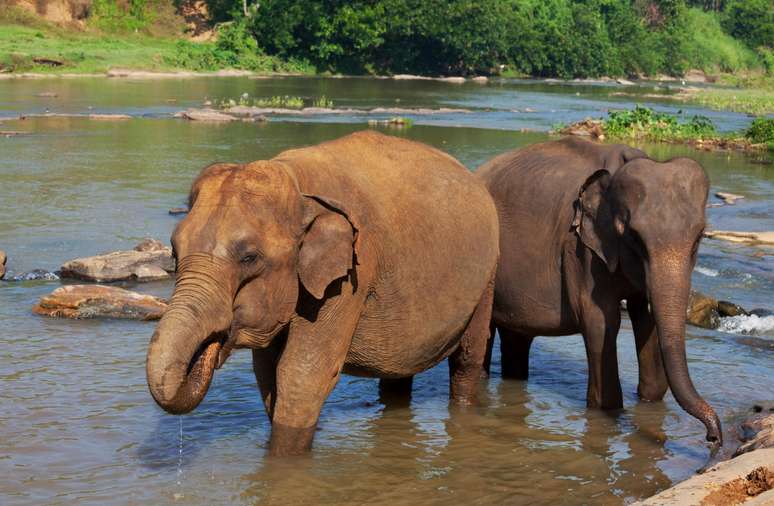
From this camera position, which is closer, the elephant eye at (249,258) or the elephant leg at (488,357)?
the elephant eye at (249,258)

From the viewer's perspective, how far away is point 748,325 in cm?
1109

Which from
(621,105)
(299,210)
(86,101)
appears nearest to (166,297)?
(299,210)

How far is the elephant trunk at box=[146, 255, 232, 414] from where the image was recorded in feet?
16.9

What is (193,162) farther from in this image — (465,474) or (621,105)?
(621,105)

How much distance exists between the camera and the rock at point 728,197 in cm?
2022

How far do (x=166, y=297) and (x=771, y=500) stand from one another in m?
7.48

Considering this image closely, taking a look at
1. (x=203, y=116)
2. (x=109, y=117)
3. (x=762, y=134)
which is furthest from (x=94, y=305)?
(x=762, y=134)

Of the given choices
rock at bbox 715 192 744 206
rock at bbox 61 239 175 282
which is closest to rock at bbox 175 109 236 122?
rock at bbox 715 192 744 206

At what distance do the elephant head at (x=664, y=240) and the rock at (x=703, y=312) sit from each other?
12.8 feet

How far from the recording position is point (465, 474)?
7109mm

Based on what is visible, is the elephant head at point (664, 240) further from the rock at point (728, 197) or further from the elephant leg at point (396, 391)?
the rock at point (728, 197)

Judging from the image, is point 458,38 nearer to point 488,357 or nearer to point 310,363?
point 488,357

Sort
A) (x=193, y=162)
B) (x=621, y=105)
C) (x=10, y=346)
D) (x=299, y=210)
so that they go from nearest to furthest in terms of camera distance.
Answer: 1. (x=299, y=210)
2. (x=10, y=346)
3. (x=193, y=162)
4. (x=621, y=105)

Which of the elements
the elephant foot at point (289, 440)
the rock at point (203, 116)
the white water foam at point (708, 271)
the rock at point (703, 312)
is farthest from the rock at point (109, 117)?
the elephant foot at point (289, 440)
